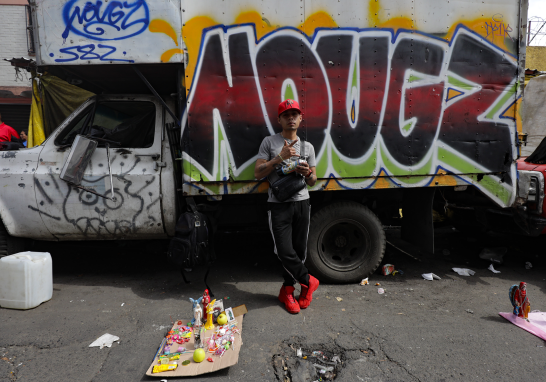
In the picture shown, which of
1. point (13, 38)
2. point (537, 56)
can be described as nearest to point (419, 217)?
point (537, 56)

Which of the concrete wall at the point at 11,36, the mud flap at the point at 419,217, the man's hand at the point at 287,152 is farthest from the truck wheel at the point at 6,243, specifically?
the concrete wall at the point at 11,36

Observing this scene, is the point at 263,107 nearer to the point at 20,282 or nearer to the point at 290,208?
A: the point at 290,208

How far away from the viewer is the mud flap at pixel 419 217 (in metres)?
3.71

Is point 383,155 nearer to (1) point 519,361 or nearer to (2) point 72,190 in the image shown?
(1) point 519,361

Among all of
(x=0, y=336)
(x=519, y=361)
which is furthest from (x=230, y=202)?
(x=519, y=361)

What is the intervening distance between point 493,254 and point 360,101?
9.82 feet

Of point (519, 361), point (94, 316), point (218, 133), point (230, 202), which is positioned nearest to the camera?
point (519, 361)

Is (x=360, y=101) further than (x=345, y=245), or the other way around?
(x=345, y=245)

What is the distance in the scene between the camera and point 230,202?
12.3 ft

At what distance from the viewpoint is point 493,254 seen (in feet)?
14.4

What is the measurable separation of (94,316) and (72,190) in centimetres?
131

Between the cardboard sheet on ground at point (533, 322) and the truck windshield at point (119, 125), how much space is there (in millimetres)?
3913

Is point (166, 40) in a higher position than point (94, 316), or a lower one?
higher

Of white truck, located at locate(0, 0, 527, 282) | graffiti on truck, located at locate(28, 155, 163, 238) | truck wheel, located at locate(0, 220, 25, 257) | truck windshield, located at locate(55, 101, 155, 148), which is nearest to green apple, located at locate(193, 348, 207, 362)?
white truck, located at locate(0, 0, 527, 282)
